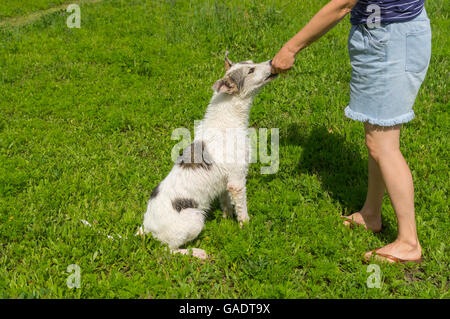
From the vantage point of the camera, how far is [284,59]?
357 cm

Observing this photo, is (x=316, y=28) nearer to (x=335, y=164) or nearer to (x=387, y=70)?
(x=387, y=70)

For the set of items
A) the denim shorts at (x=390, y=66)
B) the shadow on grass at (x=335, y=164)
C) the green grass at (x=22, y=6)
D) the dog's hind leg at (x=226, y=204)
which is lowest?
the dog's hind leg at (x=226, y=204)

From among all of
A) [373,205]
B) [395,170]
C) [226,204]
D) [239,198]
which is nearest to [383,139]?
[395,170]

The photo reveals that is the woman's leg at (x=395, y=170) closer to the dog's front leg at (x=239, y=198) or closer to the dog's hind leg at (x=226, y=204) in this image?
the dog's front leg at (x=239, y=198)

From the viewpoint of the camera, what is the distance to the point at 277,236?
13.2ft

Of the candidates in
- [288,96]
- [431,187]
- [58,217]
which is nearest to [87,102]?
[58,217]

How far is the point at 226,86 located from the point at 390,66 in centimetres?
160

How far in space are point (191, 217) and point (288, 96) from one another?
359cm

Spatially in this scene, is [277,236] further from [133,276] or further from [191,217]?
[133,276]

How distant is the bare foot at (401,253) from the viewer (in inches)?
143

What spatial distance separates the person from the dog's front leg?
1.32 m

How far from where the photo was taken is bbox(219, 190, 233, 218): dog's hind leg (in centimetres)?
448

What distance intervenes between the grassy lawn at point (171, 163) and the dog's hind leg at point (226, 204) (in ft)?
0.39

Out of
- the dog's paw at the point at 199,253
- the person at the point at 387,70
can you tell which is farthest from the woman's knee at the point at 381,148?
the dog's paw at the point at 199,253
